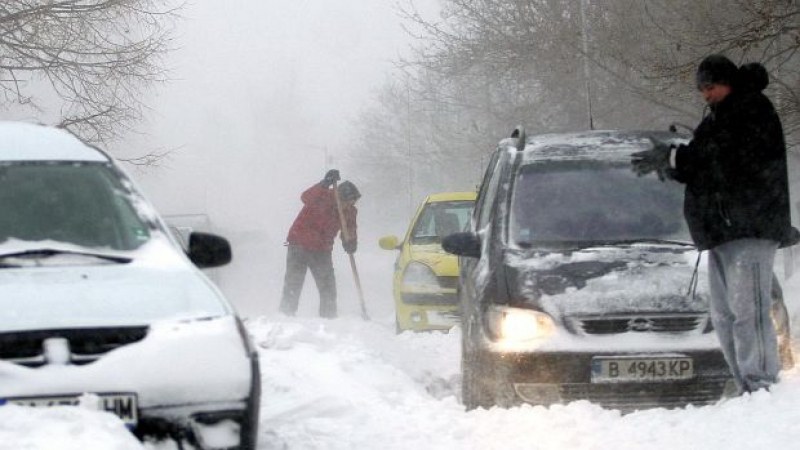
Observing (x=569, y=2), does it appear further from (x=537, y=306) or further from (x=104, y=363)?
(x=104, y=363)

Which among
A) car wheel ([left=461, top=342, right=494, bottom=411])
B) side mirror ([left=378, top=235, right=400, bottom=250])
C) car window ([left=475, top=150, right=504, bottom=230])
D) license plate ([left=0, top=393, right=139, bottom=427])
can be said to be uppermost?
car window ([left=475, top=150, right=504, bottom=230])

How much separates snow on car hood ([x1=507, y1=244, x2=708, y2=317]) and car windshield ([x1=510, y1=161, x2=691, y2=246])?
0.28 m

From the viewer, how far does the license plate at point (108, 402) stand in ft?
12.3

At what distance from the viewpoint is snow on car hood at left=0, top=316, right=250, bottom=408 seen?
376 cm

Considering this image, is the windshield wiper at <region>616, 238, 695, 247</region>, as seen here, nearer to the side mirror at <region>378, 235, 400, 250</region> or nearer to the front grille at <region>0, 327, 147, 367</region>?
the front grille at <region>0, 327, 147, 367</region>

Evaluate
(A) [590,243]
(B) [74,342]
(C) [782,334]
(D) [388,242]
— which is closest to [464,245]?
(A) [590,243]

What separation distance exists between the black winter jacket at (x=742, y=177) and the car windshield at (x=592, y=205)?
70 centimetres

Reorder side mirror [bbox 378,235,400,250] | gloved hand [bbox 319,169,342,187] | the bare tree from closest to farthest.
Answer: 1. side mirror [bbox 378,235,400,250]
2. gloved hand [bbox 319,169,342,187]
3. the bare tree

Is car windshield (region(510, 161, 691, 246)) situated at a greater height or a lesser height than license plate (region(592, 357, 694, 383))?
greater

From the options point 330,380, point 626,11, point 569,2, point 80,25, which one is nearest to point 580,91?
point 569,2

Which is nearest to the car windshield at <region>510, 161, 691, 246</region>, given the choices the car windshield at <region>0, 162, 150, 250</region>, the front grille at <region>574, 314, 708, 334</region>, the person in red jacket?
the front grille at <region>574, 314, 708, 334</region>

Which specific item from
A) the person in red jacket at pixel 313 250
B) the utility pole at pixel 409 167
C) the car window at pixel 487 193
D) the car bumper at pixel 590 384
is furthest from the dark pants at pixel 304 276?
the utility pole at pixel 409 167

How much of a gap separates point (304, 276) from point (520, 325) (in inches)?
359

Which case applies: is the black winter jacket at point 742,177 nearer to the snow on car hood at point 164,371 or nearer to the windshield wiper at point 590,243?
the windshield wiper at point 590,243
